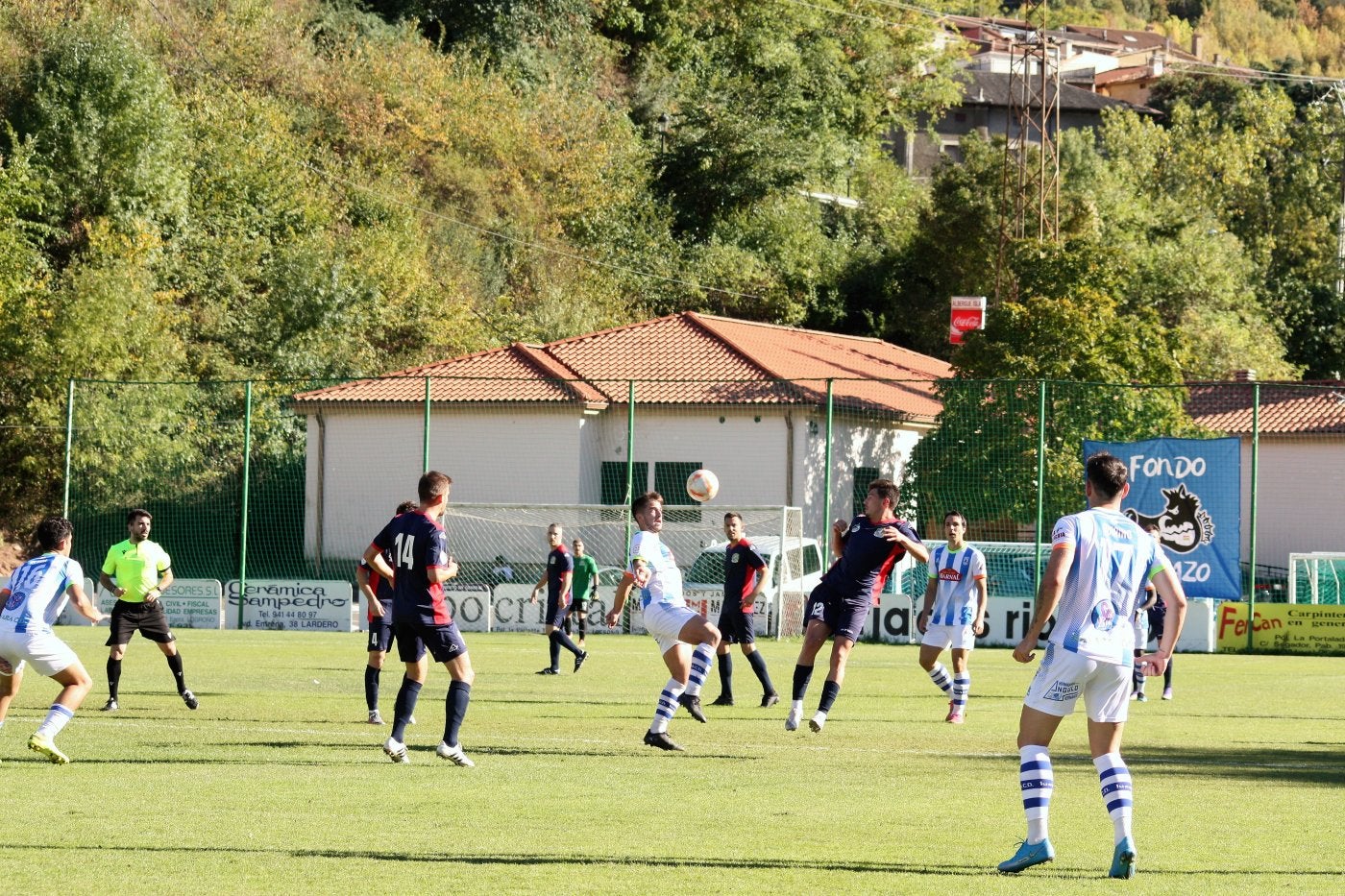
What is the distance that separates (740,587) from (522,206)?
38222 millimetres

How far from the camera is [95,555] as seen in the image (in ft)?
108

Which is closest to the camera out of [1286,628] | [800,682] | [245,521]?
[800,682]

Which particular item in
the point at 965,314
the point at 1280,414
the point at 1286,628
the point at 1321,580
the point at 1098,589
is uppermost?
the point at 965,314

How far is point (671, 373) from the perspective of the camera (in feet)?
130

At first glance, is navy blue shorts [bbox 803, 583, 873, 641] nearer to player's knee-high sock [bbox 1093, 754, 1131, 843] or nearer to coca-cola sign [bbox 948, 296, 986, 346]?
player's knee-high sock [bbox 1093, 754, 1131, 843]

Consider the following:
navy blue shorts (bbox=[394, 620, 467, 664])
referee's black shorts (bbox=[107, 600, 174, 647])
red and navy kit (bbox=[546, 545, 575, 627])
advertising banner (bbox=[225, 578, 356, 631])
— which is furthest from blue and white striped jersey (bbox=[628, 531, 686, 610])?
advertising banner (bbox=[225, 578, 356, 631])

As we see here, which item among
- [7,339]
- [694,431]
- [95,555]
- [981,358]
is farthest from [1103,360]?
[7,339]

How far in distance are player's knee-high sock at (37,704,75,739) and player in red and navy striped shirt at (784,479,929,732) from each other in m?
5.56

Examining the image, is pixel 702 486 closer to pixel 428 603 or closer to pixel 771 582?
pixel 428 603

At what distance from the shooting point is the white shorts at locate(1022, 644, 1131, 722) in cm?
793

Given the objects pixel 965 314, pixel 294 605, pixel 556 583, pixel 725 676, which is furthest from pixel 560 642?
pixel 965 314

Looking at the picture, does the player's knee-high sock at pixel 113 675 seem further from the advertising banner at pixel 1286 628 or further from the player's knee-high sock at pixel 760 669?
the advertising banner at pixel 1286 628

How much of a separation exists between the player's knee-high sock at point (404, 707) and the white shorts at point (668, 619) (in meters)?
2.10

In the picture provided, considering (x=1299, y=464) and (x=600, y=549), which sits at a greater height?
(x=1299, y=464)
